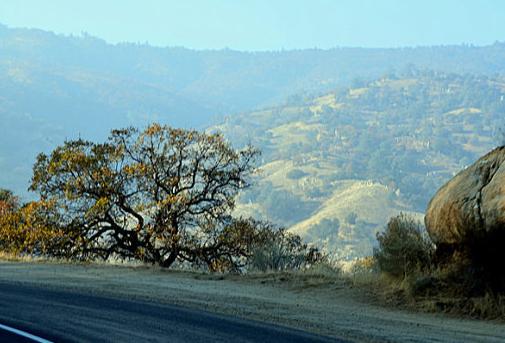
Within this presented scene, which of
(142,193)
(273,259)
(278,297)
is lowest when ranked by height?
(278,297)

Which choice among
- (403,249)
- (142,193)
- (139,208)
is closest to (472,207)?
(403,249)

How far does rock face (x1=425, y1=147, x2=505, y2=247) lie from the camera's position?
15758mm

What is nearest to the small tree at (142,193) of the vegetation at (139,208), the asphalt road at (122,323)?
the vegetation at (139,208)

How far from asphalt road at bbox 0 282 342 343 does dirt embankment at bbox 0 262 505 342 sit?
909 millimetres

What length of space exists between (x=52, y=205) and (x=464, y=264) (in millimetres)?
19618

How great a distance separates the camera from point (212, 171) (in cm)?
3350

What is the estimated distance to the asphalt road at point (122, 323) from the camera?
443 inches

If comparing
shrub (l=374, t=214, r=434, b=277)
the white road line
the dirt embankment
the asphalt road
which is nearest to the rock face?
shrub (l=374, t=214, r=434, b=277)

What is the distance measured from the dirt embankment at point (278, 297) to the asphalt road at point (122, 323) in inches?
35.8

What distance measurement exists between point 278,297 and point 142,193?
51.8 feet

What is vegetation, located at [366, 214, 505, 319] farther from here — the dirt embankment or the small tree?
the small tree

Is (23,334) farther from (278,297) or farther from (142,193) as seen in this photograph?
(142,193)

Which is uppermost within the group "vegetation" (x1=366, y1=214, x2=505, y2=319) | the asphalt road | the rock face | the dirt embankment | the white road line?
the rock face

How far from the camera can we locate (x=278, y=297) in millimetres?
17703
